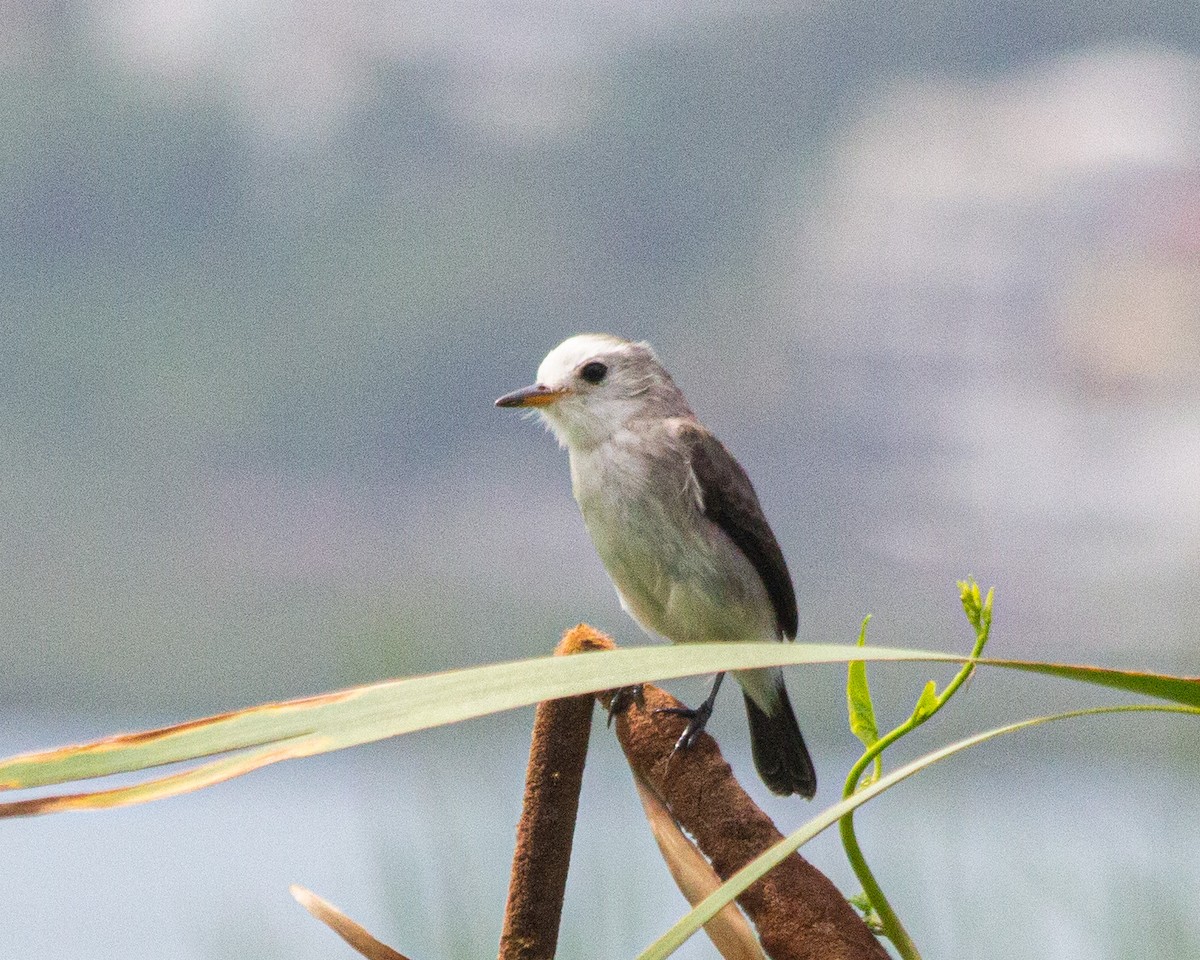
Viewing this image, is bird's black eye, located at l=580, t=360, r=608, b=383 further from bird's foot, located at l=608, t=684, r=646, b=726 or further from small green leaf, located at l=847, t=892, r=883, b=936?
small green leaf, located at l=847, t=892, r=883, b=936

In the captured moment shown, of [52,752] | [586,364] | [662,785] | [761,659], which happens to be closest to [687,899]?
[662,785]

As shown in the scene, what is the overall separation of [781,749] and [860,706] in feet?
2.69

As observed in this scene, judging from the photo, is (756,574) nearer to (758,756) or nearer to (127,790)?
(758,756)

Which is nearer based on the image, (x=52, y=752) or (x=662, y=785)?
(x=52, y=752)

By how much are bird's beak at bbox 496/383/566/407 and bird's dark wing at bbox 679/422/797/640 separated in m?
0.15

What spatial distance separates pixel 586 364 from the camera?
1.36 meters

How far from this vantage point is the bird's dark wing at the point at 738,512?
1.37m

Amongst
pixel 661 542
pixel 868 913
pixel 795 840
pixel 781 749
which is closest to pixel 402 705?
pixel 795 840

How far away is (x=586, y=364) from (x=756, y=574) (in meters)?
0.28

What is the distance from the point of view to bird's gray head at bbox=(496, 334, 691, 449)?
1345 mm

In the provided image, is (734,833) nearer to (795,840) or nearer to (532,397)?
(795,840)

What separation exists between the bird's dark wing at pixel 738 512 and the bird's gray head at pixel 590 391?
0.21ft

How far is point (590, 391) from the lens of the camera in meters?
1.36

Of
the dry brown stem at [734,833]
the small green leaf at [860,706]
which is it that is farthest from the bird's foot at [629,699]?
the small green leaf at [860,706]
